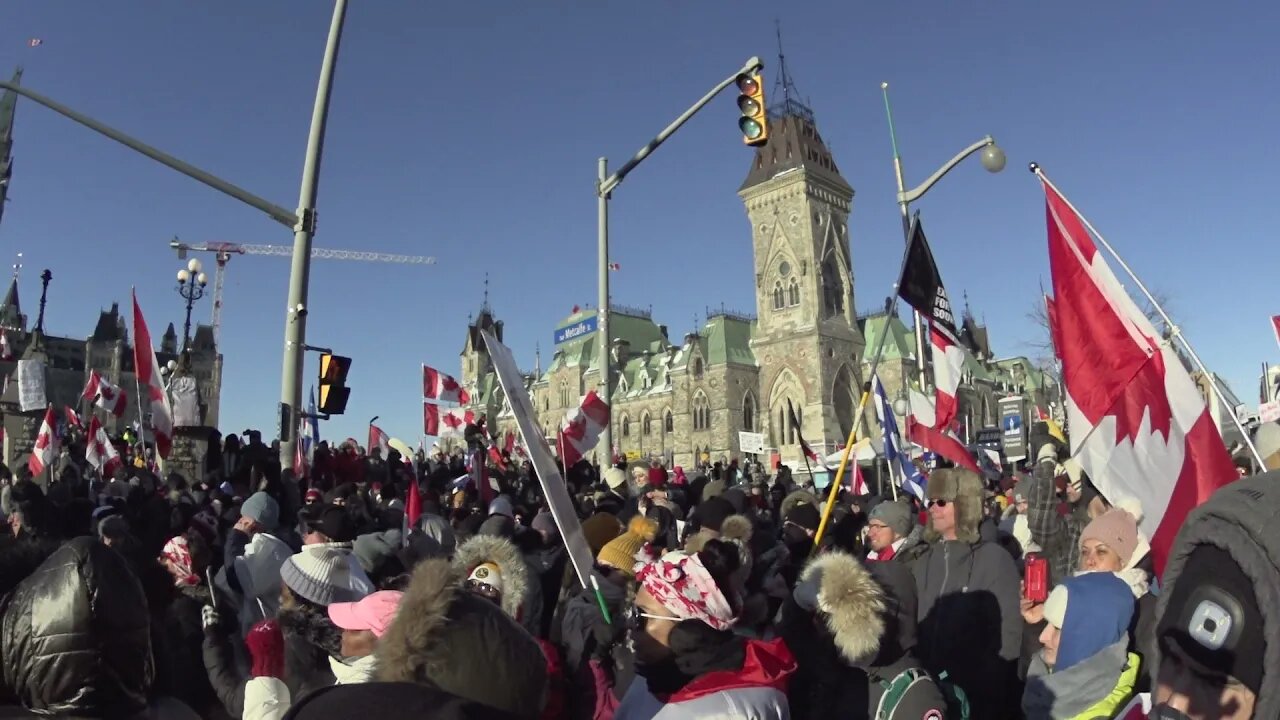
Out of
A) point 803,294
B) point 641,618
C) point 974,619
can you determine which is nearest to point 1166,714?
point 641,618

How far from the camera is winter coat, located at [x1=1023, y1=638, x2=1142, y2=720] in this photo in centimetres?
346

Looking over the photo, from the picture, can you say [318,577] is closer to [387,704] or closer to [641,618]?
[641,618]

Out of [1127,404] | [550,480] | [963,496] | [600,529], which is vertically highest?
[1127,404]

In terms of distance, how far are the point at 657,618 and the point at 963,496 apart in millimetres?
2585

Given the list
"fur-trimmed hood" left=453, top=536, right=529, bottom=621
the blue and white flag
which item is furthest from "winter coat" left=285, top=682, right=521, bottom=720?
the blue and white flag

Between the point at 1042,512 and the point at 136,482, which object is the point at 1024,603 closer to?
the point at 1042,512

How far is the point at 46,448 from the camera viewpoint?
14102 mm

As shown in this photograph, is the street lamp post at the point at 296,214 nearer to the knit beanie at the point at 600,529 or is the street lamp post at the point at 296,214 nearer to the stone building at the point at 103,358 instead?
the knit beanie at the point at 600,529

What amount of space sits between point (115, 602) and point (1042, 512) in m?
6.14

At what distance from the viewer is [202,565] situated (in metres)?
4.98

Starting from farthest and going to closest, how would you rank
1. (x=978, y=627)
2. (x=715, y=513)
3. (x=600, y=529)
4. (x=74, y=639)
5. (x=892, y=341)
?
(x=892, y=341) → (x=715, y=513) → (x=600, y=529) → (x=978, y=627) → (x=74, y=639)

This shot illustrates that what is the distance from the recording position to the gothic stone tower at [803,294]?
57.8 metres

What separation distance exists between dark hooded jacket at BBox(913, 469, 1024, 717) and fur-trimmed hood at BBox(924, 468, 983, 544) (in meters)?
0.01

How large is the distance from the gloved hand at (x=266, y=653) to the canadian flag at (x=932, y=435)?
9.41 m
